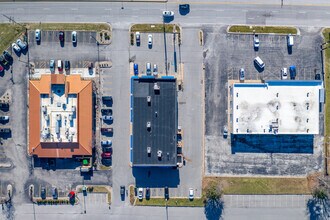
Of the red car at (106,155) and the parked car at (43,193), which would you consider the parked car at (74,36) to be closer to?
the red car at (106,155)

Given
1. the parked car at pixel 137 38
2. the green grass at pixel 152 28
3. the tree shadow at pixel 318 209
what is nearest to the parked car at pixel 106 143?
the parked car at pixel 137 38

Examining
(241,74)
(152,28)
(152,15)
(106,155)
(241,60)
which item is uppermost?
(152,15)

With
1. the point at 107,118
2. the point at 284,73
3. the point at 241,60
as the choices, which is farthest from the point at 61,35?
the point at 284,73

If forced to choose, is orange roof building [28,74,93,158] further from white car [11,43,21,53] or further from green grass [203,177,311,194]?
green grass [203,177,311,194]

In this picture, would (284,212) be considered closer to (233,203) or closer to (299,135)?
(233,203)

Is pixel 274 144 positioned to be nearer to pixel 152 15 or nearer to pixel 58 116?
pixel 152 15
